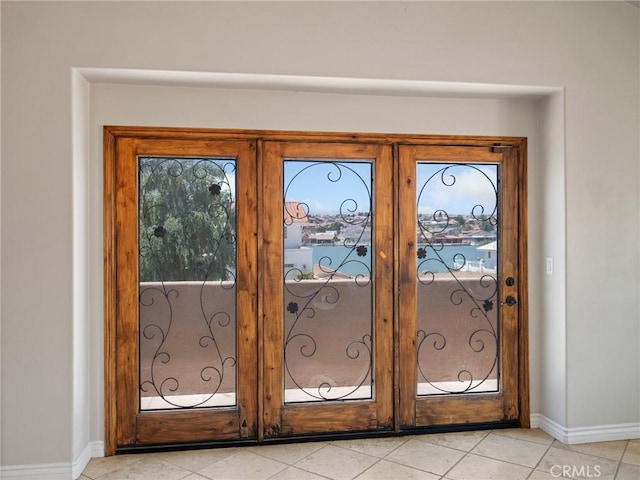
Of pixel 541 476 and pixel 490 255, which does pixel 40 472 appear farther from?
pixel 490 255

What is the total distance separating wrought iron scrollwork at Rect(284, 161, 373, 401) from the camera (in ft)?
10.2

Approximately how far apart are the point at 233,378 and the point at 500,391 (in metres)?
1.84

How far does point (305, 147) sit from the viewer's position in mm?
3129

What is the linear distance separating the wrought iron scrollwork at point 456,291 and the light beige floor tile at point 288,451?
853 millimetres

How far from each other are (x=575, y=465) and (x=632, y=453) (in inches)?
18.7

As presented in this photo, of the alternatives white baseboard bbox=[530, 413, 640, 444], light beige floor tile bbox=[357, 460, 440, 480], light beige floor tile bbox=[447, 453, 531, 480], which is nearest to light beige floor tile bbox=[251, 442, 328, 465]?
light beige floor tile bbox=[357, 460, 440, 480]

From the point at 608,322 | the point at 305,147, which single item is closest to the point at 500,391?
the point at 608,322

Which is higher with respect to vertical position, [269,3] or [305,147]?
[269,3]

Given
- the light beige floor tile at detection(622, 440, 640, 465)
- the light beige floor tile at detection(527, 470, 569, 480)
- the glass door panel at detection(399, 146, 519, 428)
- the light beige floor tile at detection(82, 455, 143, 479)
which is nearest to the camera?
the light beige floor tile at detection(527, 470, 569, 480)

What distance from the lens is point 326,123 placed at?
10.3 feet

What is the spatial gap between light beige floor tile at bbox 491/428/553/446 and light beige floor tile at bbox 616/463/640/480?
42 centimetres

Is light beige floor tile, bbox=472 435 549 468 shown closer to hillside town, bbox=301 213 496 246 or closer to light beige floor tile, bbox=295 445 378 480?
light beige floor tile, bbox=295 445 378 480

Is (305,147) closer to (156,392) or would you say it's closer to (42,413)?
(156,392)

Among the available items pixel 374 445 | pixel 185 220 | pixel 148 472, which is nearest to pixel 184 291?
pixel 185 220
